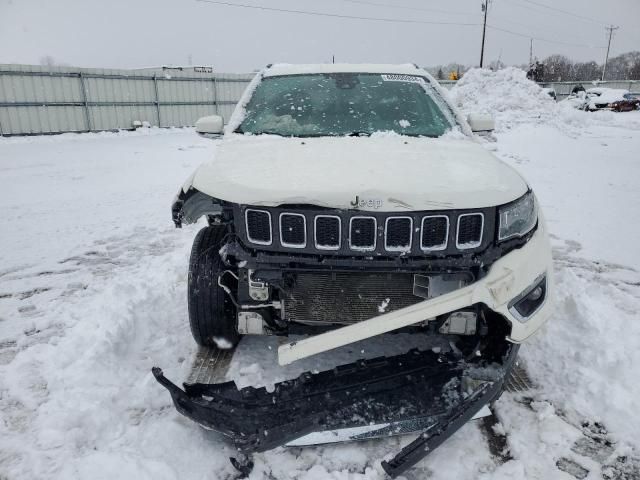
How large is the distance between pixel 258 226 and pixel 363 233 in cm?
49

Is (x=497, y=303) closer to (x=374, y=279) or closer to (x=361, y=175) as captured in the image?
(x=374, y=279)

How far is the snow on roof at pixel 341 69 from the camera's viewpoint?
3975 millimetres

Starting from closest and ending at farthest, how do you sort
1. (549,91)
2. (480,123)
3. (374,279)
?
(374,279)
(480,123)
(549,91)

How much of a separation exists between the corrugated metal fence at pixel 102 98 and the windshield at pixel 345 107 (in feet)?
49.0

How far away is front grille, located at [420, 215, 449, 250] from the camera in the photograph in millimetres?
2137

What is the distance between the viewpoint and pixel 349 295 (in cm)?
236

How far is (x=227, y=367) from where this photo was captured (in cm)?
286

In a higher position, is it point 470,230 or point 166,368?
point 470,230

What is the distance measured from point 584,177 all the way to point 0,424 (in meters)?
9.90

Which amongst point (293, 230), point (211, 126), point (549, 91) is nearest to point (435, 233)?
point (293, 230)

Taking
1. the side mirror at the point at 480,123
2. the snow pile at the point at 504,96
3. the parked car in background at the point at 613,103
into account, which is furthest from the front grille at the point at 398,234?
the parked car in background at the point at 613,103

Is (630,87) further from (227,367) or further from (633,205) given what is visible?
(227,367)

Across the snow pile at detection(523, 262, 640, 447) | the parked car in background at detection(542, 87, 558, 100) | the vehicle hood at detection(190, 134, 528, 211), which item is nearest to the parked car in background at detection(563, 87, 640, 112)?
the parked car in background at detection(542, 87, 558, 100)

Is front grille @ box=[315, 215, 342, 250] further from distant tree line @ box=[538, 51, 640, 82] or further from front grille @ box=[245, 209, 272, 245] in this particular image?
distant tree line @ box=[538, 51, 640, 82]
